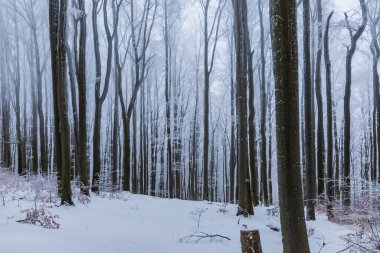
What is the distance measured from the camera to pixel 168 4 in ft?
68.7

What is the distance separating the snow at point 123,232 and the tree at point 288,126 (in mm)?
1088

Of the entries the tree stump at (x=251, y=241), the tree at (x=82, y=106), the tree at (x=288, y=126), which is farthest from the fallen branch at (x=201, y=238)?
the tree at (x=82, y=106)

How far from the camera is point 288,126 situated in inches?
154

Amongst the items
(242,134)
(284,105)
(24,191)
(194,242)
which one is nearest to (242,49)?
(242,134)

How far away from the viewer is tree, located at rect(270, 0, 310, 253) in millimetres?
3852

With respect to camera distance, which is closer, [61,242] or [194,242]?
[61,242]

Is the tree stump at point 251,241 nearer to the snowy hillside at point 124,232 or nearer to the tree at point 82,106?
the snowy hillside at point 124,232

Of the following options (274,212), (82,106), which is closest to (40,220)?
(82,106)

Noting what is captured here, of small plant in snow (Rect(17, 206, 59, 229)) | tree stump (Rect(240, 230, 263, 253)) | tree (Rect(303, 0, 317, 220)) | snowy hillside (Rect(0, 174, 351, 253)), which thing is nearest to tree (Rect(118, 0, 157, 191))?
snowy hillside (Rect(0, 174, 351, 253))

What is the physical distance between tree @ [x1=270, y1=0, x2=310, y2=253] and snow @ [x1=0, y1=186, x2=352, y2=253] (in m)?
1.09

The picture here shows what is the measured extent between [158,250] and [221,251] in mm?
1003

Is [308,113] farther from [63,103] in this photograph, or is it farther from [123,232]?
[63,103]

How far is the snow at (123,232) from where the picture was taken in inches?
198

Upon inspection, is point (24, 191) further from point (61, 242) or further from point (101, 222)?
A: point (61, 242)
